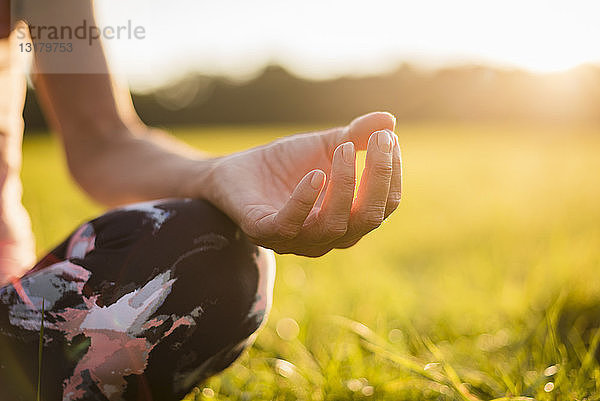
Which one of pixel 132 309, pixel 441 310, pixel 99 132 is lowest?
pixel 441 310

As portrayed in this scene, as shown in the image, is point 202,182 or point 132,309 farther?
point 202,182

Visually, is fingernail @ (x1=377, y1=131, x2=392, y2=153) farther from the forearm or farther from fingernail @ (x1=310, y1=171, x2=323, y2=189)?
the forearm

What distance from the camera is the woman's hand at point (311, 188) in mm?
774

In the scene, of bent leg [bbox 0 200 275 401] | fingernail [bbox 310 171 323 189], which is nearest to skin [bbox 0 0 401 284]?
fingernail [bbox 310 171 323 189]

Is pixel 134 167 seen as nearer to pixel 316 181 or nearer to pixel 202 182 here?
pixel 202 182

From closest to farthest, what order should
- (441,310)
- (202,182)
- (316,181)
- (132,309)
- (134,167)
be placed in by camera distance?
1. (316,181)
2. (132,309)
3. (202,182)
4. (134,167)
5. (441,310)

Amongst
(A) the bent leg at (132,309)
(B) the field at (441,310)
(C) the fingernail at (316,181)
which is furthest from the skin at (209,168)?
(B) the field at (441,310)

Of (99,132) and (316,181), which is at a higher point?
(316,181)

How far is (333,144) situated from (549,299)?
1.08 metres

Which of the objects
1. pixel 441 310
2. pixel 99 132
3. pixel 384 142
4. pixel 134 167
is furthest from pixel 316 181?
pixel 441 310

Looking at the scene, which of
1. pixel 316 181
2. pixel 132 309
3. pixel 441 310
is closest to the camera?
pixel 316 181

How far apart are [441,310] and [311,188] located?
1276mm

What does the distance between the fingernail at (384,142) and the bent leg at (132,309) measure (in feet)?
1.14

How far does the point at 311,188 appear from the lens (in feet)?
2.43
